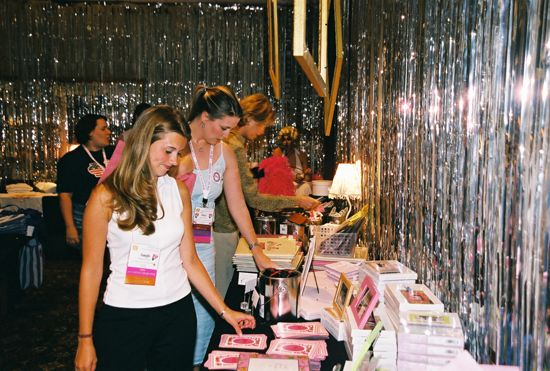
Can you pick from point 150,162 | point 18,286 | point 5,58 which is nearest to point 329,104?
point 150,162

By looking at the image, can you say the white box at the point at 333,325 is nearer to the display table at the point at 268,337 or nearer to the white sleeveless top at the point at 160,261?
the display table at the point at 268,337

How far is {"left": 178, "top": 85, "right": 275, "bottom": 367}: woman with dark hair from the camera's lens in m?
2.11

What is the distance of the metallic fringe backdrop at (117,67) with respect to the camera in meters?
7.36

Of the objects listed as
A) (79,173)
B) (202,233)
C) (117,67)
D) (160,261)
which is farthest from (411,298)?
(117,67)

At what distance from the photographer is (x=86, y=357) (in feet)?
4.72

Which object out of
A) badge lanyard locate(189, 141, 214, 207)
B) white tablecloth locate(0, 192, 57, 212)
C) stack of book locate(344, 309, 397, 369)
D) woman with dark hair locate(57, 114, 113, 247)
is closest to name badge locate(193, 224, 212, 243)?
badge lanyard locate(189, 141, 214, 207)

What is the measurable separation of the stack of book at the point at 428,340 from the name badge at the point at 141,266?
767 millimetres

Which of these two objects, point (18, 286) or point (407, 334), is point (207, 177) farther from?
point (18, 286)

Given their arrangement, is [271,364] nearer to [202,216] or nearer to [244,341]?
[244,341]

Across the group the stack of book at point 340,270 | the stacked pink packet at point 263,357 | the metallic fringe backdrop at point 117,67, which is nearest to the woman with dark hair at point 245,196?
the stack of book at point 340,270

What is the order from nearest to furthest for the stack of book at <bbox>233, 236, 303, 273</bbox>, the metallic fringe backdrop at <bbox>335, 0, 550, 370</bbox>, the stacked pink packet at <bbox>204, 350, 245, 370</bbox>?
the metallic fringe backdrop at <bbox>335, 0, 550, 370</bbox>
the stacked pink packet at <bbox>204, 350, 245, 370</bbox>
the stack of book at <bbox>233, 236, 303, 273</bbox>

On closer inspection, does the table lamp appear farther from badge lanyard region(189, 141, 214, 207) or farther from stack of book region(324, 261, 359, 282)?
badge lanyard region(189, 141, 214, 207)

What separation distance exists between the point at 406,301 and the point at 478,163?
39 centimetres

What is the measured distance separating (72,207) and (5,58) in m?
5.17
